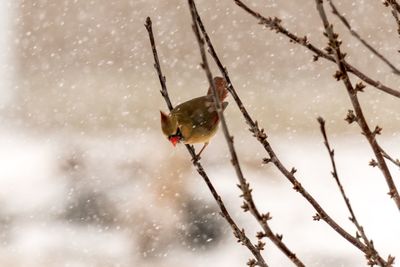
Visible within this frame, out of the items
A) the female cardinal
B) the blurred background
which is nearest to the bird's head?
the female cardinal

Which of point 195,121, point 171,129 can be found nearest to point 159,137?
point 195,121

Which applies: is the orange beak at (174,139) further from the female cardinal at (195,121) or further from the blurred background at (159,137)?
the blurred background at (159,137)

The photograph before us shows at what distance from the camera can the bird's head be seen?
1951 millimetres

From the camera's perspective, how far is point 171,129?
2.02 metres

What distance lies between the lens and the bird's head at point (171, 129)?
6.40 ft

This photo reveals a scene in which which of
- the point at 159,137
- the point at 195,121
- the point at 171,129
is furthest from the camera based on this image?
the point at 159,137

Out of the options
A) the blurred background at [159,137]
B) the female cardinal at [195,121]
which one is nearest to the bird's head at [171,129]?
the female cardinal at [195,121]

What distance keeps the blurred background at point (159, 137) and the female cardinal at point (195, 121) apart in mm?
2444

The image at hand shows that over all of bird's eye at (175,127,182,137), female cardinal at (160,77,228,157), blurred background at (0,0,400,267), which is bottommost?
bird's eye at (175,127,182,137)

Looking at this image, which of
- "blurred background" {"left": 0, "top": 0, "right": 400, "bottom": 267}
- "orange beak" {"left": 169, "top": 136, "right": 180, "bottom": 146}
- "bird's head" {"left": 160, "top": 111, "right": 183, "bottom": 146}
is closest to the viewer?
"bird's head" {"left": 160, "top": 111, "right": 183, "bottom": 146}

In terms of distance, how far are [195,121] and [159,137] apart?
158 inches

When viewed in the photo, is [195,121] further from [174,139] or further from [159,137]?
[159,137]

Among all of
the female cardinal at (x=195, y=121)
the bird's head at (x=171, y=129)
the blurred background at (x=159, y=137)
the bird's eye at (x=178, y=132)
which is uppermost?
the blurred background at (x=159, y=137)

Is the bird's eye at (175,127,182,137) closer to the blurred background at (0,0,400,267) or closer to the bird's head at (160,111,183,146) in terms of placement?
the bird's head at (160,111,183,146)
